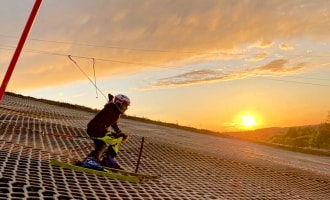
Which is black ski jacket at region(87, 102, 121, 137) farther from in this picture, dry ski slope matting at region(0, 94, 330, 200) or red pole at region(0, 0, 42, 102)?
red pole at region(0, 0, 42, 102)

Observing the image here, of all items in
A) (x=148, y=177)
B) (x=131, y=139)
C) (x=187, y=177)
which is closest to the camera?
(x=148, y=177)

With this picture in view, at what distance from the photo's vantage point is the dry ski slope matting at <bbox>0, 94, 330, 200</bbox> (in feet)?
22.2

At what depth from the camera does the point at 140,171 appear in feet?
32.5

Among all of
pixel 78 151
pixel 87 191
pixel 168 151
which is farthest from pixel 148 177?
pixel 168 151

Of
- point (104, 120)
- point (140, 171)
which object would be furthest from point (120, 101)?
point (140, 171)

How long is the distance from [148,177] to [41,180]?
239cm

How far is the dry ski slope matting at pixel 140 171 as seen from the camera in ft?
22.2

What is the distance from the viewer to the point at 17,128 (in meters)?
12.9

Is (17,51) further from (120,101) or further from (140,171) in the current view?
(140,171)

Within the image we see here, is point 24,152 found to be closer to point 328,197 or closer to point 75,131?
point 75,131

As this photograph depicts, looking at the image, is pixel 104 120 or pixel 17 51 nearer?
pixel 17 51

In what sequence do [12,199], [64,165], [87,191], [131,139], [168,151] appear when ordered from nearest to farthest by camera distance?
[12,199], [87,191], [64,165], [168,151], [131,139]

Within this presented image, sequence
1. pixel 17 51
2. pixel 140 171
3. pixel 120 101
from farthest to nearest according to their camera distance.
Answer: pixel 140 171
pixel 120 101
pixel 17 51

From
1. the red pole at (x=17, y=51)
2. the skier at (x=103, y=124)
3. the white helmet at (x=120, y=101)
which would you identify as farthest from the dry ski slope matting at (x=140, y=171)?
the red pole at (x=17, y=51)
